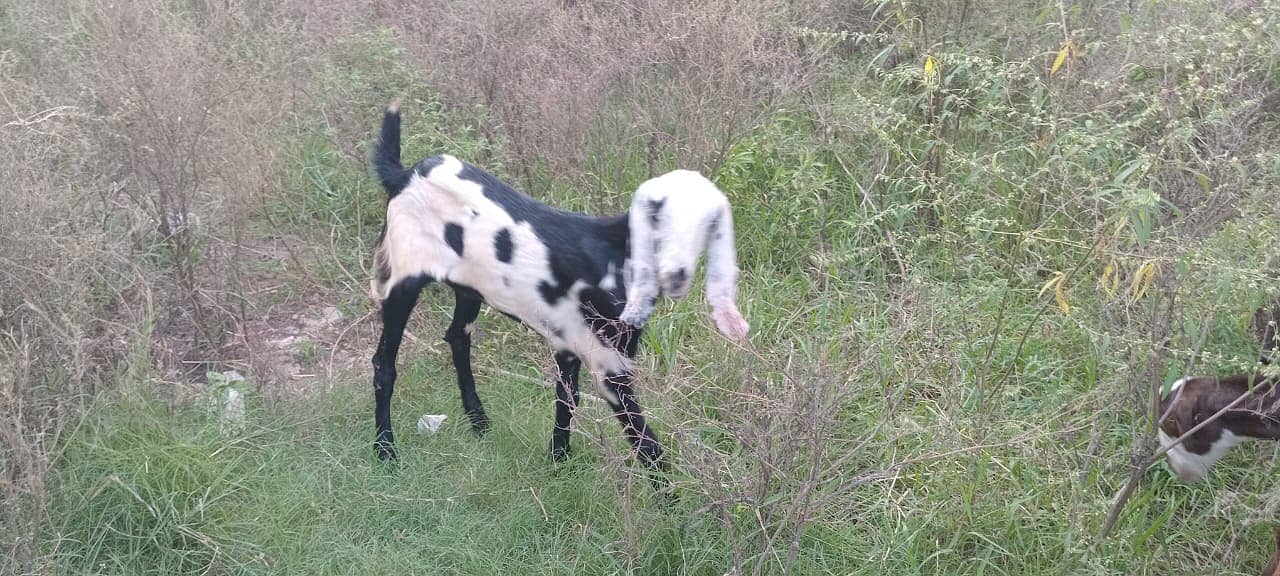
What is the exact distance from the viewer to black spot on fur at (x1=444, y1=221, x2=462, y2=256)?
3.35 meters

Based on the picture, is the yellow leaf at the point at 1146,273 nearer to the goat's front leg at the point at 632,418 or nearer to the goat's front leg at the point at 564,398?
the goat's front leg at the point at 632,418

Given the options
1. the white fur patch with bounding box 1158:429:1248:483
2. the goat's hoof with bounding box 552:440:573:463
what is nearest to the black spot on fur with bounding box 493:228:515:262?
the goat's hoof with bounding box 552:440:573:463

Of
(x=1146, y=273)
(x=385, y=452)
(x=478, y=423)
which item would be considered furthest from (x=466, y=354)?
(x=1146, y=273)

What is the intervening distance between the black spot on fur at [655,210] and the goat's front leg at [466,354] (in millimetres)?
1050

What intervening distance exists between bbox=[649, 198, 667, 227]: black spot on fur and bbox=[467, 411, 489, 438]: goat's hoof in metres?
1.35

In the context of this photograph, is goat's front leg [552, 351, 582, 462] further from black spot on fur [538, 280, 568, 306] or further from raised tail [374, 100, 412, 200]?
raised tail [374, 100, 412, 200]

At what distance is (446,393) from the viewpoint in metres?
4.13

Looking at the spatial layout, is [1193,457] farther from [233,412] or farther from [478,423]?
[233,412]

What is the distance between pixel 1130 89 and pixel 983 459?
2.12 metres

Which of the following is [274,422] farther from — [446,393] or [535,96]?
[535,96]

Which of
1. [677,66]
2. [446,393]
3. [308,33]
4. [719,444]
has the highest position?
[677,66]

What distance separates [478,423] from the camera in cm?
393

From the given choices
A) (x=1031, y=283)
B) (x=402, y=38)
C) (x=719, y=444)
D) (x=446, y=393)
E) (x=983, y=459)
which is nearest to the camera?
(x=983, y=459)

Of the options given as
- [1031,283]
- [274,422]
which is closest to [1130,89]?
[1031,283]
